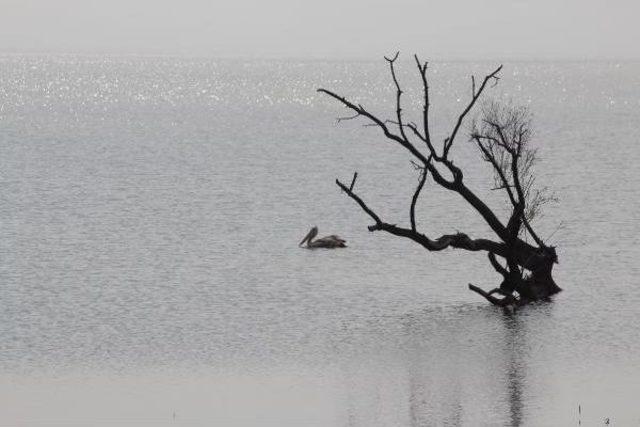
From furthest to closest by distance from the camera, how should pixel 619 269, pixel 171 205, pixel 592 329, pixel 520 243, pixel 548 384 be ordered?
1. pixel 171 205
2. pixel 619 269
3. pixel 520 243
4. pixel 592 329
5. pixel 548 384

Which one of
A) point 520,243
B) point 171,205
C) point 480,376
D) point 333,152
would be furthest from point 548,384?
point 333,152

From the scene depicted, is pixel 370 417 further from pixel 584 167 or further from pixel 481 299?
pixel 584 167

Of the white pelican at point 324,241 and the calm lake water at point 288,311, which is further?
the white pelican at point 324,241

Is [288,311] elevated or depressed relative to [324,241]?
depressed

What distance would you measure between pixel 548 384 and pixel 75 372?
9.20 metres

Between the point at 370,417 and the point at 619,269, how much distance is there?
18521 mm

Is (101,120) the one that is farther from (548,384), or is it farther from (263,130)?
(548,384)

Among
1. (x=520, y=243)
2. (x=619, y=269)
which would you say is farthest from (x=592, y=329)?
(x=619, y=269)

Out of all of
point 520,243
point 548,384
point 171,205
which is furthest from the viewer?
point 171,205

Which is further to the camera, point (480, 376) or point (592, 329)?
point (592, 329)

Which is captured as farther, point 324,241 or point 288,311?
point 324,241

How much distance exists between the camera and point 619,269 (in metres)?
42.8

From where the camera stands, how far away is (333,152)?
324 feet

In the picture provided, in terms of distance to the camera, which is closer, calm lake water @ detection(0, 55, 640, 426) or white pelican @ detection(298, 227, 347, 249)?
calm lake water @ detection(0, 55, 640, 426)
